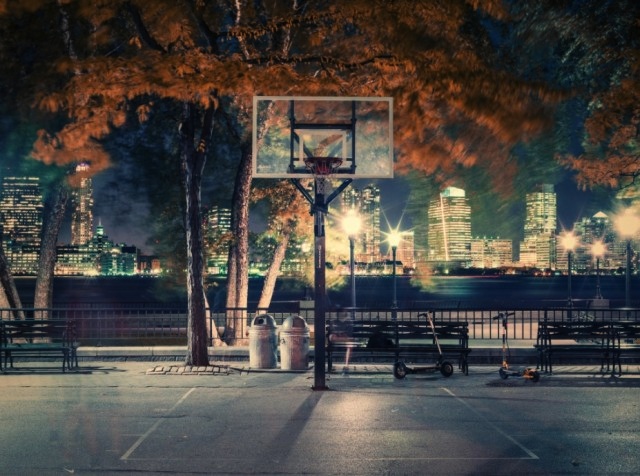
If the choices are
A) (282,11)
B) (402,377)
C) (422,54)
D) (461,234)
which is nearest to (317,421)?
(402,377)

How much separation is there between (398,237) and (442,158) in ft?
44.3

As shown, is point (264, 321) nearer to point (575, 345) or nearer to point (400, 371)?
point (400, 371)

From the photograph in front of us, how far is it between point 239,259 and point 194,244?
20.5 feet

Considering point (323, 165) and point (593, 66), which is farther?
point (593, 66)

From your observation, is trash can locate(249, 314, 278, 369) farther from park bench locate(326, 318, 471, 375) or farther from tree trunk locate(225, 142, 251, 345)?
tree trunk locate(225, 142, 251, 345)

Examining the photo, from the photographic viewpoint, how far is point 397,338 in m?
17.0

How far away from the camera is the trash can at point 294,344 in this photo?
56.9 ft

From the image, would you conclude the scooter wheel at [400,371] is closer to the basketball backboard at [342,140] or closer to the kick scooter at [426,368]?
the kick scooter at [426,368]

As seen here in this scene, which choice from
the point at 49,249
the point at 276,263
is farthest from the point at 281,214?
the point at 49,249

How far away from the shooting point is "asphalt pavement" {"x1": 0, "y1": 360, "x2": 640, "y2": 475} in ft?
29.3

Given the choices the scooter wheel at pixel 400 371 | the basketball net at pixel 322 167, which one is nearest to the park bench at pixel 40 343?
the basketball net at pixel 322 167

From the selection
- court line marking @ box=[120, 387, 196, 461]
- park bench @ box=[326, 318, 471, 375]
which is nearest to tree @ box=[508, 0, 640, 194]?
park bench @ box=[326, 318, 471, 375]

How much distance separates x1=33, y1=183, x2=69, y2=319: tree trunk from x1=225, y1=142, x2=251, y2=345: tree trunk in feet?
17.7

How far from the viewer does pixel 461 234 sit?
3042 centimetres
